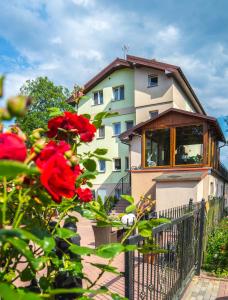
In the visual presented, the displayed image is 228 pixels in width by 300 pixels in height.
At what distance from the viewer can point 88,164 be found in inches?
41.5

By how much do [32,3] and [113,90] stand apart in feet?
58.0

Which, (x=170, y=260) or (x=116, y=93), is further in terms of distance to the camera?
(x=116, y=93)

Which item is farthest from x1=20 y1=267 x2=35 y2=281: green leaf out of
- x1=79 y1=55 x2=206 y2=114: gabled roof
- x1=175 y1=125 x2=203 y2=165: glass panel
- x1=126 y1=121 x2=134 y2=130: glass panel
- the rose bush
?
x1=126 y1=121 x2=134 y2=130: glass panel

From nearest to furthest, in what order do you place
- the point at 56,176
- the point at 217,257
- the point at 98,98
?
the point at 56,176
the point at 217,257
the point at 98,98

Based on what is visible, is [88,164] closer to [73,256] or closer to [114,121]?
[73,256]

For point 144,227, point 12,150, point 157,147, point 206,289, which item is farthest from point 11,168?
point 157,147

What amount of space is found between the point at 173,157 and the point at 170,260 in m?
10.6

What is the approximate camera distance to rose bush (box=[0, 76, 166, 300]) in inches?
21.5

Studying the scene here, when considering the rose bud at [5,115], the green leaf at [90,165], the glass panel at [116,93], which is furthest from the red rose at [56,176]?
the glass panel at [116,93]

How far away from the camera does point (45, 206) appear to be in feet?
3.04

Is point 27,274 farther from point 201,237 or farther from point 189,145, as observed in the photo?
point 189,145

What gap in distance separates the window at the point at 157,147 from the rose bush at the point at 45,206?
1308cm

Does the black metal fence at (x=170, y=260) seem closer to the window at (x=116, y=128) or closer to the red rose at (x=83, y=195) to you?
the red rose at (x=83, y=195)

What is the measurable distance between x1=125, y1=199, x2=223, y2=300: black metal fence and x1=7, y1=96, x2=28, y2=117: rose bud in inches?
56.3
